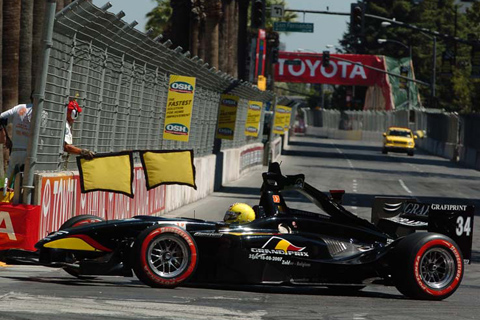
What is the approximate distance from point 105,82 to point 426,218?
6.19 m

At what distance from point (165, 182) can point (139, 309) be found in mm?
7620

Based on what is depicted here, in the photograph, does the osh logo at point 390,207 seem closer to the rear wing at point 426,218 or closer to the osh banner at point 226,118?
the rear wing at point 426,218

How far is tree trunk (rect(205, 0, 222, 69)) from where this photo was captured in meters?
43.2

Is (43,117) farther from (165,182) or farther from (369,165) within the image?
(369,165)

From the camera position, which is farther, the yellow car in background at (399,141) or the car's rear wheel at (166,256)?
the yellow car in background at (399,141)

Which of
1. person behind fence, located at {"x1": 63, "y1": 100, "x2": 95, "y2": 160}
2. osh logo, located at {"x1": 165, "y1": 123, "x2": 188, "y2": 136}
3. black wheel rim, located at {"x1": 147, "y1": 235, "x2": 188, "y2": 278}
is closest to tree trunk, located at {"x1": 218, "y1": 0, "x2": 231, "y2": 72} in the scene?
osh logo, located at {"x1": 165, "y1": 123, "x2": 188, "y2": 136}

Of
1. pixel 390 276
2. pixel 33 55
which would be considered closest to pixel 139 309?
pixel 390 276

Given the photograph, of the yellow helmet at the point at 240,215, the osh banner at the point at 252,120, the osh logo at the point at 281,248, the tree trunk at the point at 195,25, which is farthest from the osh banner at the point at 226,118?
the osh logo at the point at 281,248

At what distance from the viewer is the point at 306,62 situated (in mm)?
114688

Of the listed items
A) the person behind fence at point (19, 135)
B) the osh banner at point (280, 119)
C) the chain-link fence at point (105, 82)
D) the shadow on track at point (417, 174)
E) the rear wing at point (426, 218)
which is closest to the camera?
the rear wing at point (426, 218)

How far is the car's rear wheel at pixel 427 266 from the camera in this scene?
10918 mm

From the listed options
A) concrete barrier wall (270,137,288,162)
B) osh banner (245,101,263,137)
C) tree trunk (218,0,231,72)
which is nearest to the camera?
osh banner (245,101,263,137)

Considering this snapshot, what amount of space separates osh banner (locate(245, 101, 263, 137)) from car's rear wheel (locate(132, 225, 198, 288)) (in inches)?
1168

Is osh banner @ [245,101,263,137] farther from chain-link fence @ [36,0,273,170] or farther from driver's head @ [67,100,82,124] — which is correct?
driver's head @ [67,100,82,124]
